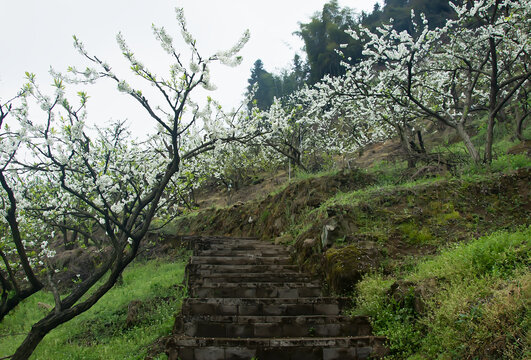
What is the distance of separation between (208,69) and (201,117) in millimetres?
1285

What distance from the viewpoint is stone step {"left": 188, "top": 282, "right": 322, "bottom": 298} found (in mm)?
7344

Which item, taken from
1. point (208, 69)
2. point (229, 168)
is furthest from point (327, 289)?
point (229, 168)

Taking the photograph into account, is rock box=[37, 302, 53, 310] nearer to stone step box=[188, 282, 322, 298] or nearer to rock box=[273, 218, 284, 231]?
rock box=[273, 218, 284, 231]

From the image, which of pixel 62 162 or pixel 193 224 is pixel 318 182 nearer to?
pixel 62 162

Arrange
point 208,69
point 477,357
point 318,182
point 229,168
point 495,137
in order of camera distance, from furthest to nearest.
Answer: point 229,168 < point 495,137 < point 318,182 < point 208,69 < point 477,357

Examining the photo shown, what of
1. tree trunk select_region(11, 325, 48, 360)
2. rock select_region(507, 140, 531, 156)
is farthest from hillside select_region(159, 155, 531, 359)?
tree trunk select_region(11, 325, 48, 360)

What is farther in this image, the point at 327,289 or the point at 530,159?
the point at 530,159

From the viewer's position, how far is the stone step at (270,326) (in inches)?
228

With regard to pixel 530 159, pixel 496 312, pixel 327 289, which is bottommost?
pixel 327 289

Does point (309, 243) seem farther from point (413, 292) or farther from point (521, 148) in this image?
point (521, 148)

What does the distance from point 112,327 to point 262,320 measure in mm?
5438

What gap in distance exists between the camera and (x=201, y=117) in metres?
7.52

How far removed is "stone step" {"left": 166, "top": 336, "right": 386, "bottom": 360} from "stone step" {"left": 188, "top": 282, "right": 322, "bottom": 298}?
2.15 m

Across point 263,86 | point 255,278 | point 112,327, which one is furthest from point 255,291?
point 263,86
